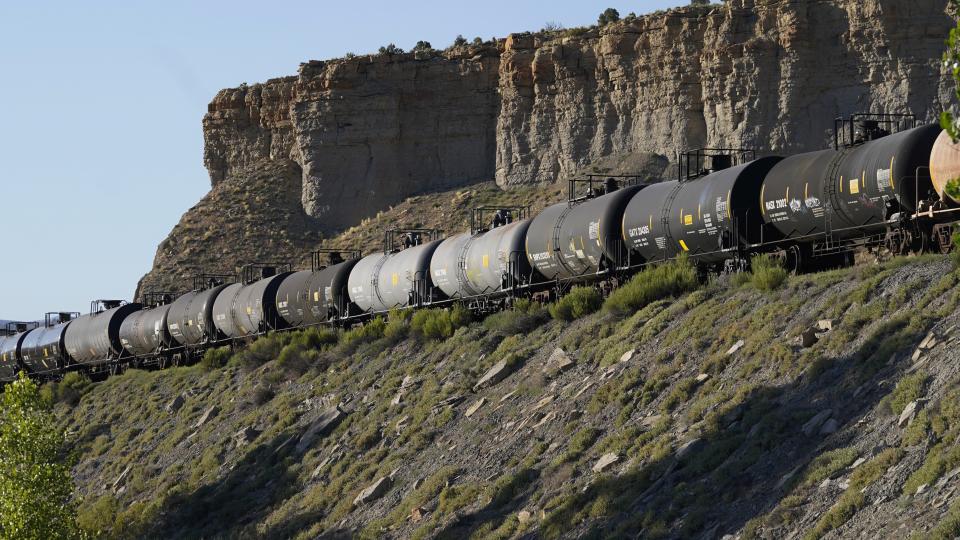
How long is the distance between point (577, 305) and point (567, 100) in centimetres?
5178

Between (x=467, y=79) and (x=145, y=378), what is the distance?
133ft

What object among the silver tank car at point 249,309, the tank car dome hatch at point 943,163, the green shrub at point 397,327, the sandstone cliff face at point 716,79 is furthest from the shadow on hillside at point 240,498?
the sandstone cliff face at point 716,79

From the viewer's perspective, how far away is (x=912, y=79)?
64.5 m

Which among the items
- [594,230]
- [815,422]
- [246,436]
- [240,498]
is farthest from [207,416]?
[815,422]

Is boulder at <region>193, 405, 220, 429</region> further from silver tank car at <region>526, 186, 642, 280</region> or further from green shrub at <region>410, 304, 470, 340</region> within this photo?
silver tank car at <region>526, 186, 642, 280</region>

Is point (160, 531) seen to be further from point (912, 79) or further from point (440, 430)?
point (912, 79)

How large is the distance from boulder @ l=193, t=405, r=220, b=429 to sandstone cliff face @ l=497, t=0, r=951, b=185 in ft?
124

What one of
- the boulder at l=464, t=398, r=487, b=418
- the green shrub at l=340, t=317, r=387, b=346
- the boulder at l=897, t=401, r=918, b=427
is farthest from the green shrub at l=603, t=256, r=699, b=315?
the boulder at l=897, t=401, r=918, b=427

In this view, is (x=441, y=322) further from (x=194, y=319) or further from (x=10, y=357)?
(x=10, y=357)

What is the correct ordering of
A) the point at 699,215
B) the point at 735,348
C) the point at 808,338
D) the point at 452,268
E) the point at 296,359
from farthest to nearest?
the point at 296,359 < the point at 452,268 < the point at 699,215 < the point at 735,348 < the point at 808,338

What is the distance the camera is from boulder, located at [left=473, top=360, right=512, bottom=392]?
28.2 metres

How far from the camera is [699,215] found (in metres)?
29.4

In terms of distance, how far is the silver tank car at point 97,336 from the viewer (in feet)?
201

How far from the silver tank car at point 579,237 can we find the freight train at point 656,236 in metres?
0.04
